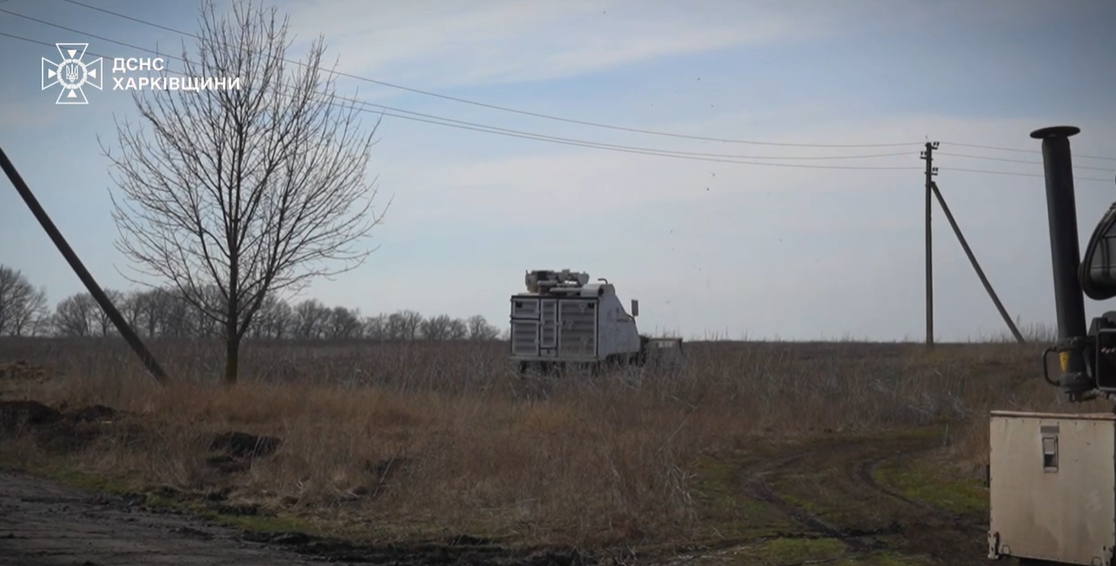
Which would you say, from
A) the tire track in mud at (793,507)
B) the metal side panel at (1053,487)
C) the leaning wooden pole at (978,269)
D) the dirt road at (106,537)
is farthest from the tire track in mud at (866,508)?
the leaning wooden pole at (978,269)

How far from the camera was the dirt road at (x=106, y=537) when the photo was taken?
820 centimetres

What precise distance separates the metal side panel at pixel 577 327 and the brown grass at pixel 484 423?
6.15 feet

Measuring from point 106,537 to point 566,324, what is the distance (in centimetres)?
1744

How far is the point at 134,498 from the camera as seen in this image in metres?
11.7

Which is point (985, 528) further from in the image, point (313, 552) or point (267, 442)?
point (267, 442)

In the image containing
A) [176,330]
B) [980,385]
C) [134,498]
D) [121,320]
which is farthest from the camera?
[176,330]

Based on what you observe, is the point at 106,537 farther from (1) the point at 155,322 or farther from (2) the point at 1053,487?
(1) the point at 155,322

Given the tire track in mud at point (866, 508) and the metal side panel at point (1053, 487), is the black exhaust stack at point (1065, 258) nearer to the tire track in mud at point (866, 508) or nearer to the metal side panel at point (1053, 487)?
the metal side panel at point (1053, 487)

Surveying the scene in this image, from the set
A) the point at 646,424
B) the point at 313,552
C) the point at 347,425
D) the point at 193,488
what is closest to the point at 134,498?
the point at 193,488

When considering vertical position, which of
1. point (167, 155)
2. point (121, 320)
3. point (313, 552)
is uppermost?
point (167, 155)

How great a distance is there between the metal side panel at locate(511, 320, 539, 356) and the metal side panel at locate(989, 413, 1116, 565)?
18.5 m

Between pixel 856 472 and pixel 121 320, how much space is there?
1393 cm

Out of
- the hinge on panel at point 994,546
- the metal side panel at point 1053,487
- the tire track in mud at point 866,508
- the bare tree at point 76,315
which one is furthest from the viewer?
the bare tree at point 76,315

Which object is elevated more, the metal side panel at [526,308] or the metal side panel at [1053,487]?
the metal side panel at [526,308]
